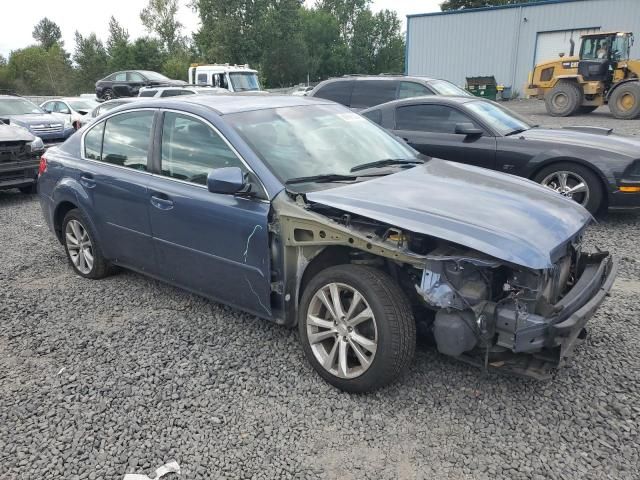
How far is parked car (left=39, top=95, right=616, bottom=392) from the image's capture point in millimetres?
2756

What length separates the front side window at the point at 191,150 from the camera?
3598 mm

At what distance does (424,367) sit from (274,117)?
2.02 meters

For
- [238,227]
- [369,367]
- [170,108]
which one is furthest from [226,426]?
[170,108]

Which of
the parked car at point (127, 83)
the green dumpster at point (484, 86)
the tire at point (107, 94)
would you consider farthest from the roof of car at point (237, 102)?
the green dumpster at point (484, 86)

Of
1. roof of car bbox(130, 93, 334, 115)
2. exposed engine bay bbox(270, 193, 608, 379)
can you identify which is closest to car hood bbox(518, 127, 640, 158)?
roof of car bbox(130, 93, 334, 115)

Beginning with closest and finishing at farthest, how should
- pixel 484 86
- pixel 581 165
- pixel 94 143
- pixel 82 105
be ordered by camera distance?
pixel 94 143 → pixel 581 165 → pixel 82 105 → pixel 484 86

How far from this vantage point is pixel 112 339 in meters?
3.87

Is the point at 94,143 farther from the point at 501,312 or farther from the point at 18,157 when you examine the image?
the point at 18,157

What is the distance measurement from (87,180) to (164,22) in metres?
66.5

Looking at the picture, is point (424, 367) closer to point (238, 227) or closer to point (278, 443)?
point (278, 443)

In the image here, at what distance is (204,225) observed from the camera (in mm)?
3611

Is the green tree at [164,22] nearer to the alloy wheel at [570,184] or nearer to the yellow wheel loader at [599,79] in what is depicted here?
the yellow wheel loader at [599,79]

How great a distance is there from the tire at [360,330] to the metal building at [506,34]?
29.2 m

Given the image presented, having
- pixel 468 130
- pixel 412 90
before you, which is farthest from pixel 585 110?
pixel 468 130
